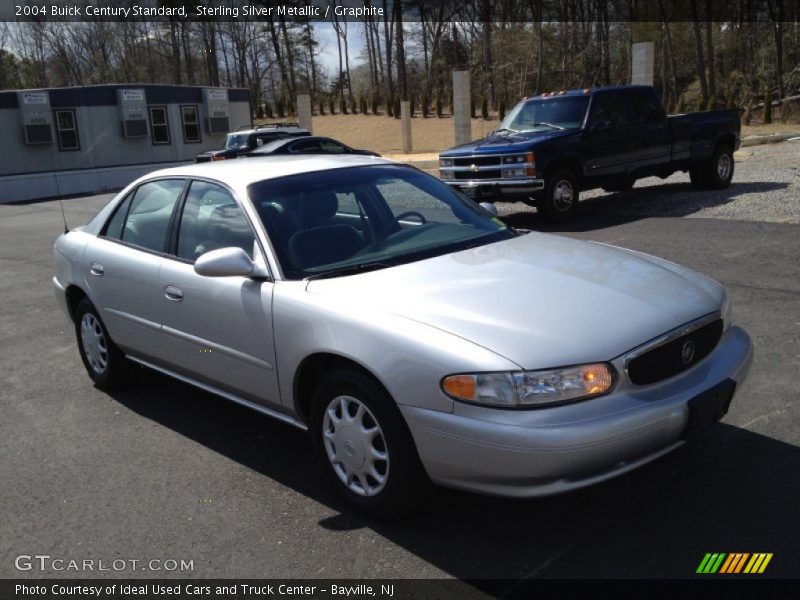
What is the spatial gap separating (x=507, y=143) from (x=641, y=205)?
108 inches

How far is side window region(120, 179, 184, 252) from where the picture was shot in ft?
16.1

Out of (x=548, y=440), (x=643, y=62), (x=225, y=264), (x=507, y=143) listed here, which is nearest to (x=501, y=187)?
(x=507, y=143)

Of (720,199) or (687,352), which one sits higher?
(687,352)

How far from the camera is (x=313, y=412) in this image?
3783 mm

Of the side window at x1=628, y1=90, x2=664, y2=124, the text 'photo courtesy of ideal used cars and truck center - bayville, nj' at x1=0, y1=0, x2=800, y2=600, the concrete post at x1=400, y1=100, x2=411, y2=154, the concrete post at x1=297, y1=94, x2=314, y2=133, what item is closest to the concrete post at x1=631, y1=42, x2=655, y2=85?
the concrete post at x1=400, y1=100, x2=411, y2=154

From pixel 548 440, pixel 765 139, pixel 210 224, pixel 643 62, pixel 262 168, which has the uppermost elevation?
pixel 643 62

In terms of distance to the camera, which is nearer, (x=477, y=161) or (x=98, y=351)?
(x=98, y=351)

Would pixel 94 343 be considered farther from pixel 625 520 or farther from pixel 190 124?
pixel 190 124

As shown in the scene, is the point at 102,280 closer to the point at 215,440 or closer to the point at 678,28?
the point at 215,440

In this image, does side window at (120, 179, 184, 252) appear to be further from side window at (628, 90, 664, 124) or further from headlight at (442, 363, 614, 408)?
side window at (628, 90, 664, 124)

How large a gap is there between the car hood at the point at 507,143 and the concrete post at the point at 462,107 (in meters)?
14.9

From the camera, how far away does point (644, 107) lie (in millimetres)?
13188

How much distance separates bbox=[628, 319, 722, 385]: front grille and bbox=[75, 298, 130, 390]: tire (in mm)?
3559

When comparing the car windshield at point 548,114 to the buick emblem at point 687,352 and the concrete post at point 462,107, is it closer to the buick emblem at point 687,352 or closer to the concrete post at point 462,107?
the buick emblem at point 687,352
